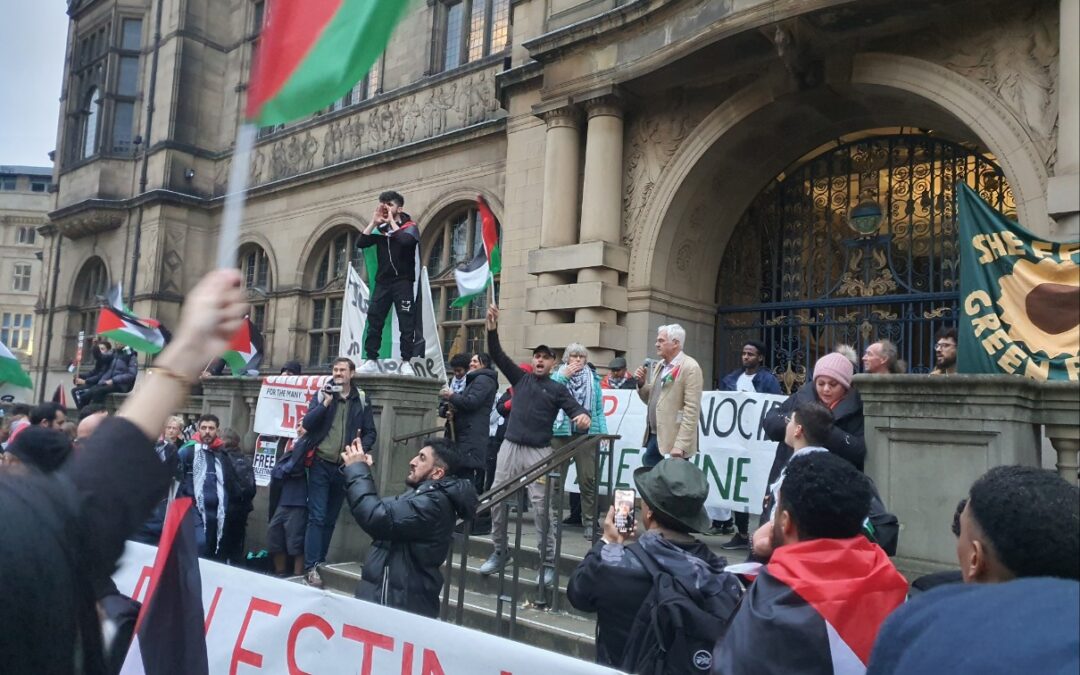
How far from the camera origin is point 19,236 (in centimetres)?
5925

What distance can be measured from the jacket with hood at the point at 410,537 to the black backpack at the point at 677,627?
1.76m

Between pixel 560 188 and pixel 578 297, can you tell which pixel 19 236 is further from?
pixel 578 297

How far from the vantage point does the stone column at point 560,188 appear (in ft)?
40.2

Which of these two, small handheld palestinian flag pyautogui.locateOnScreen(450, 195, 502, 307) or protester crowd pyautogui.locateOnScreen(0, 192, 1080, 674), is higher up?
small handheld palestinian flag pyautogui.locateOnScreen(450, 195, 502, 307)

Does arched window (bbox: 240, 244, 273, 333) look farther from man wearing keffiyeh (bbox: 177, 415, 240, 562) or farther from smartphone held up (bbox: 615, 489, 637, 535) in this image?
smartphone held up (bbox: 615, 489, 637, 535)

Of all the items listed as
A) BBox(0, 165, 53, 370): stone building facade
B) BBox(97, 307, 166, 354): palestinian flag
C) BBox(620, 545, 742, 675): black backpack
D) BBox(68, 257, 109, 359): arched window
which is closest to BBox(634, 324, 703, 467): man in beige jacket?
BBox(620, 545, 742, 675): black backpack

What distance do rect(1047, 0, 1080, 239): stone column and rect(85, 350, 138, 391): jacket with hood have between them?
12440mm

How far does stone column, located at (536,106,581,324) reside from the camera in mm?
12258

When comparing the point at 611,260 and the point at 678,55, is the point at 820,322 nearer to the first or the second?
the point at 611,260

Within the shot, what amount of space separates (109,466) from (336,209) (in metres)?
18.1

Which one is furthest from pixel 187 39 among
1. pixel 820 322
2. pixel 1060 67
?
pixel 1060 67

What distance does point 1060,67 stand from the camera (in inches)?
326

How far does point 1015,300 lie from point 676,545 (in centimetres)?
396

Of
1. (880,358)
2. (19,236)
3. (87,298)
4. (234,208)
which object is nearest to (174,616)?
(234,208)
